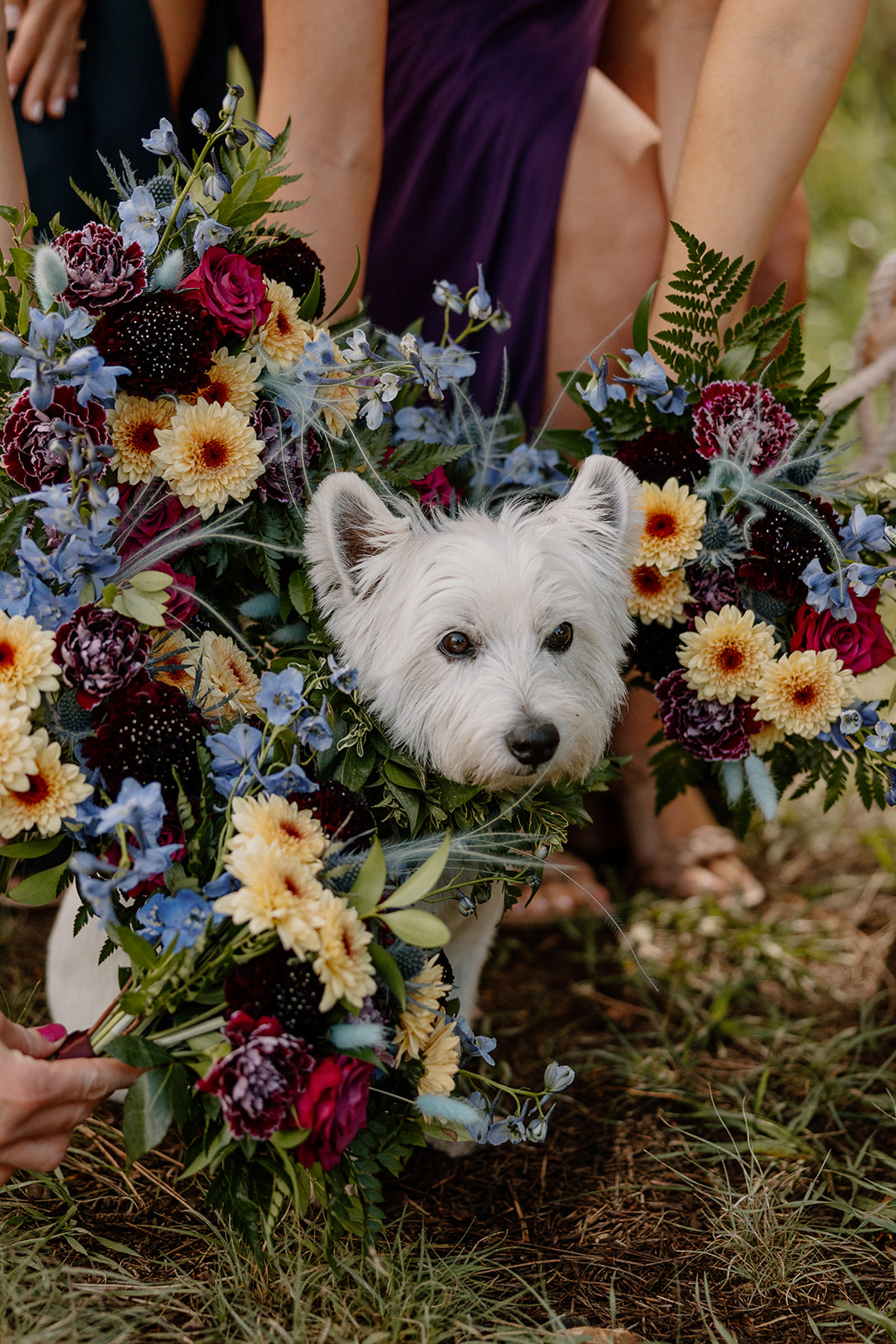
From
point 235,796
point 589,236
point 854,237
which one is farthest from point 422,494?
point 854,237

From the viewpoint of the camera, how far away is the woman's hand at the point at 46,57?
2357 mm

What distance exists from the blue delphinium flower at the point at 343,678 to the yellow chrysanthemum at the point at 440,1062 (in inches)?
18.7

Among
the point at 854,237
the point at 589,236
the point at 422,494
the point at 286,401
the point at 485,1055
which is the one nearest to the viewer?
the point at 485,1055

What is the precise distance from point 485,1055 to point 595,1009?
103 cm

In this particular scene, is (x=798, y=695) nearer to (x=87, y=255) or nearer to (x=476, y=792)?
(x=476, y=792)

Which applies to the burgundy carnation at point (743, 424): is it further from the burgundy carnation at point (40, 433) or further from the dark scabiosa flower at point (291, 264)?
the burgundy carnation at point (40, 433)

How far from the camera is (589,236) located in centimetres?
267

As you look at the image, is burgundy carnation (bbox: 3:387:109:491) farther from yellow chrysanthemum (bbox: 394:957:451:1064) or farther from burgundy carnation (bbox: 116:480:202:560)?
yellow chrysanthemum (bbox: 394:957:451:1064)

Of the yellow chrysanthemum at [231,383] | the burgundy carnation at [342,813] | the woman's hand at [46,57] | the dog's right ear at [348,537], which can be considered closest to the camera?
the burgundy carnation at [342,813]

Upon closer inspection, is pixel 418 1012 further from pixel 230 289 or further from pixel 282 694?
pixel 230 289

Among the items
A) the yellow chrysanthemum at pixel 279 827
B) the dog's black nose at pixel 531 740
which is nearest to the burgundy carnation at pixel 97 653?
the yellow chrysanthemum at pixel 279 827

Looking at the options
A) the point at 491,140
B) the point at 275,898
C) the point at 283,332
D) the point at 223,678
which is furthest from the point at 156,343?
the point at 491,140

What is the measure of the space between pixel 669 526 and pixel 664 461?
0.14 meters

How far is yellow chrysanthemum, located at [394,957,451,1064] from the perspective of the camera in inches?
55.6
